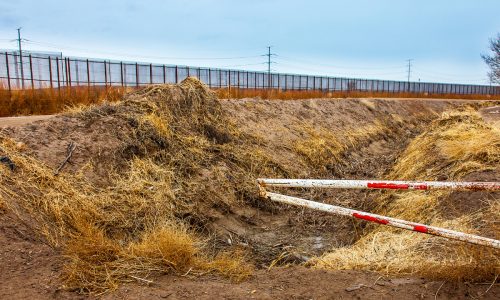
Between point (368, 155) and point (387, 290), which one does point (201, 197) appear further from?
point (368, 155)

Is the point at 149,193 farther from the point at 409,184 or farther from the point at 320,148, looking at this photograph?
the point at 320,148

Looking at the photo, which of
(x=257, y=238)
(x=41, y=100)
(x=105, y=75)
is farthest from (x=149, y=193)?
(x=105, y=75)

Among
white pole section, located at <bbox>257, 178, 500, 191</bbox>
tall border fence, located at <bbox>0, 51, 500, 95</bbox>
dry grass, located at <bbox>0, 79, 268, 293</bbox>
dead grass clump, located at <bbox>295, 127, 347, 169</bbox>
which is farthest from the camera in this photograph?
tall border fence, located at <bbox>0, 51, 500, 95</bbox>

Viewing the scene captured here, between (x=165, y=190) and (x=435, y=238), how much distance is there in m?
5.07

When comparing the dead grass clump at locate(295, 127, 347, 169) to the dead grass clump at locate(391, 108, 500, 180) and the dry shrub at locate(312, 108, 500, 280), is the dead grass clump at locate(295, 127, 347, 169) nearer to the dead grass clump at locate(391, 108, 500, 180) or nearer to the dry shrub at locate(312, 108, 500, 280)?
the dead grass clump at locate(391, 108, 500, 180)

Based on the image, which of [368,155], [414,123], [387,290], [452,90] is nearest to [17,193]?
[387,290]

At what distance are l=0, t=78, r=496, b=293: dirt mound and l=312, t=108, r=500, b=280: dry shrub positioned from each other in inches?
38.5

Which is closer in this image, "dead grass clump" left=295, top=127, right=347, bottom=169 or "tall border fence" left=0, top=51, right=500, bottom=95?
"dead grass clump" left=295, top=127, right=347, bottom=169

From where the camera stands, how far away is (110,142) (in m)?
9.21

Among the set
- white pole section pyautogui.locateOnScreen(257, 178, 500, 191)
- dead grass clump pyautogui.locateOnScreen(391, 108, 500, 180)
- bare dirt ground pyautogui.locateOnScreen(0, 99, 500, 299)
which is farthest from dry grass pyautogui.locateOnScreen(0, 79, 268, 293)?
dead grass clump pyautogui.locateOnScreen(391, 108, 500, 180)

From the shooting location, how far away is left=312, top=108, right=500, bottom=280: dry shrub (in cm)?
424

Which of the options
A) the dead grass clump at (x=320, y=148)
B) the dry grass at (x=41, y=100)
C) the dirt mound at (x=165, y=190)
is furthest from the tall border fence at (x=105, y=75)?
the dirt mound at (x=165, y=190)

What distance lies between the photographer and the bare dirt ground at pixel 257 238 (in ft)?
13.6

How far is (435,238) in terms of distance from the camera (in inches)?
215
